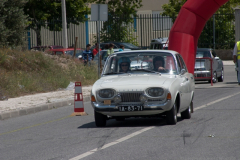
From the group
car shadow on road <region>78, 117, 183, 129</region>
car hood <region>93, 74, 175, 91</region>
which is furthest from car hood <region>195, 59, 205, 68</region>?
→ car hood <region>93, 74, 175, 91</region>

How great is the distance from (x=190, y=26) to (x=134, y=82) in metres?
10.5

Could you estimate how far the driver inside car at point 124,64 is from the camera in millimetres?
10789

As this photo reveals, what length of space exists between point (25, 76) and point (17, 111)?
6.69m

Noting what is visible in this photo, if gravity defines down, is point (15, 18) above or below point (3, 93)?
above

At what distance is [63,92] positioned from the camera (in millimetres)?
18344

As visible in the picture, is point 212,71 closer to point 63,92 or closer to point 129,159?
point 63,92

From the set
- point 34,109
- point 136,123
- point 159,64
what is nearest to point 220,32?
point 34,109

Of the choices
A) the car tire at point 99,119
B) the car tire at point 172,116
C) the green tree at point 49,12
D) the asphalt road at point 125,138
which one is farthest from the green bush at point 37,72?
the green tree at point 49,12

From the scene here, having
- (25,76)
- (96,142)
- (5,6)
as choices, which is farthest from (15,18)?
(96,142)

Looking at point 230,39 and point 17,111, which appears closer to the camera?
point 17,111

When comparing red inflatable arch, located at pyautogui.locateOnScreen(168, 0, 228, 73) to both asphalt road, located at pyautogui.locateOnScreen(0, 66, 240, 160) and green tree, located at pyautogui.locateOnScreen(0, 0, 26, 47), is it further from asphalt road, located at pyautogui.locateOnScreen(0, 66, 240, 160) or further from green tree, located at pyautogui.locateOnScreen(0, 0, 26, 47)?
green tree, located at pyautogui.locateOnScreen(0, 0, 26, 47)

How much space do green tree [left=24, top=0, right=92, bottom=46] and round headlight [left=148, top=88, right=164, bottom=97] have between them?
1039 inches

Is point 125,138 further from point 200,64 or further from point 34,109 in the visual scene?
point 200,64

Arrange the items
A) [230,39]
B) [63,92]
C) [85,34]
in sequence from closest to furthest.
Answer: [63,92] → [230,39] → [85,34]
